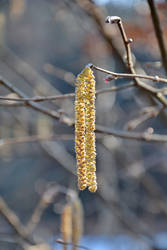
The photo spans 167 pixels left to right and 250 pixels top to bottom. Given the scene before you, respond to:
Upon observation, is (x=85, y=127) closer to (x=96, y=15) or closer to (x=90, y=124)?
(x=90, y=124)

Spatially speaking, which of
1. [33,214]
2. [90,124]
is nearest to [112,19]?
[90,124]

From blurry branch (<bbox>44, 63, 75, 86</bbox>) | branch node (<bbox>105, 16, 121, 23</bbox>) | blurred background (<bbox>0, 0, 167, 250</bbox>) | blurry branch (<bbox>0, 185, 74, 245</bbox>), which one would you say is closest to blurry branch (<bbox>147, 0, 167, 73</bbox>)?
blurred background (<bbox>0, 0, 167, 250</bbox>)

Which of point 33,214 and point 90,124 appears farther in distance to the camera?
point 33,214

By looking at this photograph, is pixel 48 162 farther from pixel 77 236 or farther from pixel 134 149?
pixel 77 236

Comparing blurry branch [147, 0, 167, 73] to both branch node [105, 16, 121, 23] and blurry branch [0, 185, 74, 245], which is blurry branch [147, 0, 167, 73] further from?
blurry branch [0, 185, 74, 245]

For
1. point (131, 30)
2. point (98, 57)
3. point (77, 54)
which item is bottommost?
point (131, 30)

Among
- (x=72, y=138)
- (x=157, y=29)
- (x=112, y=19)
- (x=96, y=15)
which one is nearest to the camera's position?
(x=112, y=19)

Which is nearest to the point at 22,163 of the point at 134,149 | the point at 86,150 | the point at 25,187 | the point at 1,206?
the point at 25,187
